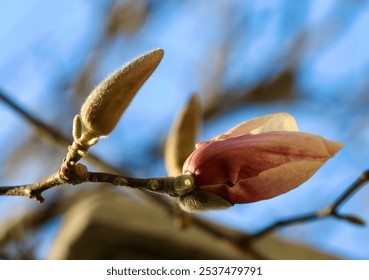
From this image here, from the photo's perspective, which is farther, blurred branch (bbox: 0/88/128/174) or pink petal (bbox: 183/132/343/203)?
blurred branch (bbox: 0/88/128/174)

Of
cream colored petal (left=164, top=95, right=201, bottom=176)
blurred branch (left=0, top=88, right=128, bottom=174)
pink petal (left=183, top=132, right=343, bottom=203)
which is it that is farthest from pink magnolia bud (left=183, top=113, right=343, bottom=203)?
blurred branch (left=0, top=88, right=128, bottom=174)

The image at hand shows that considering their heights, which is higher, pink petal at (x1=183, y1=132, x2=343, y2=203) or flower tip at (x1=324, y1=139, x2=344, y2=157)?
flower tip at (x1=324, y1=139, x2=344, y2=157)

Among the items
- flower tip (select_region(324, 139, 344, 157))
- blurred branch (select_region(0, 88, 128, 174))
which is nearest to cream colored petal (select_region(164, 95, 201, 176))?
blurred branch (select_region(0, 88, 128, 174))

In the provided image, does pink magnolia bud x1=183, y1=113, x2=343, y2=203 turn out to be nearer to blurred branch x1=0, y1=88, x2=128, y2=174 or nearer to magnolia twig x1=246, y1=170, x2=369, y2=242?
magnolia twig x1=246, y1=170, x2=369, y2=242

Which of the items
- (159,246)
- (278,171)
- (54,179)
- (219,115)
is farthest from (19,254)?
(219,115)

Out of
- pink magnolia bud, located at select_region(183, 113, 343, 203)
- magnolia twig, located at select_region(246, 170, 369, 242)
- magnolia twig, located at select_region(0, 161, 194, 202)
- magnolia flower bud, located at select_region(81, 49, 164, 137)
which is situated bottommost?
magnolia twig, located at select_region(0, 161, 194, 202)

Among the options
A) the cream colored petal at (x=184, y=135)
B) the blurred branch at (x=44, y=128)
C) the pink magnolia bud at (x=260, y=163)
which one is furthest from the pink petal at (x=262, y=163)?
the blurred branch at (x=44, y=128)

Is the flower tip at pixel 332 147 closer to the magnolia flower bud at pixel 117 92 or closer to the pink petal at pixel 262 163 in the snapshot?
the pink petal at pixel 262 163
